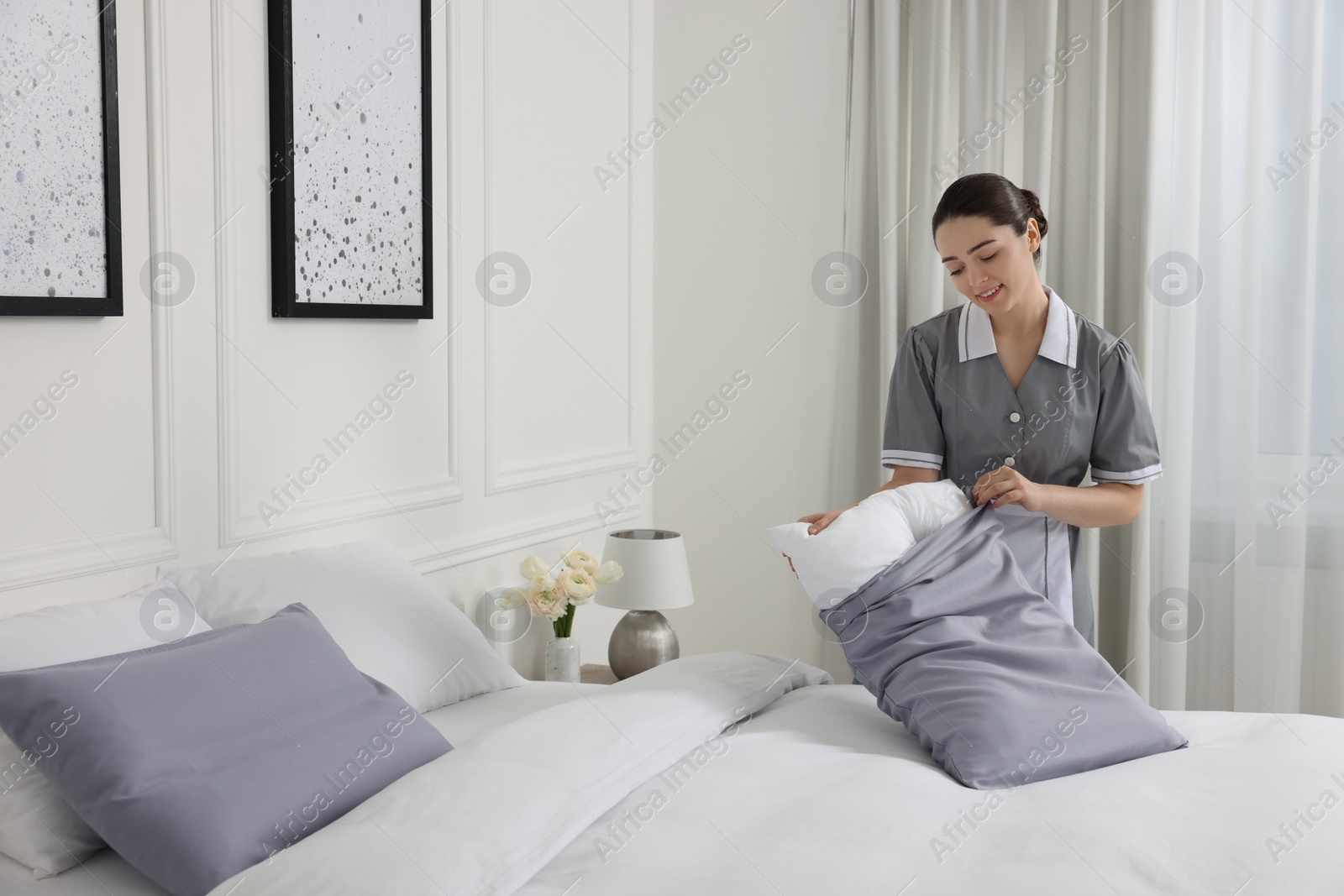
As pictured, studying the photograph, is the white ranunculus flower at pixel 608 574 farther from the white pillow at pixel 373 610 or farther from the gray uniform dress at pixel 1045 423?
the gray uniform dress at pixel 1045 423

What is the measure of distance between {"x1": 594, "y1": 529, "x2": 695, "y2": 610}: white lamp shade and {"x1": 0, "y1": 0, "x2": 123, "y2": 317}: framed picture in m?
1.26

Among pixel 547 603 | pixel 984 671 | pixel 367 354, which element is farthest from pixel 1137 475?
pixel 367 354

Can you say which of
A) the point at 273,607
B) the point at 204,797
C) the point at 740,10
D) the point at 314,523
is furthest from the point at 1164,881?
the point at 740,10

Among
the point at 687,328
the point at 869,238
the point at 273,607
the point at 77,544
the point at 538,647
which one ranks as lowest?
the point at 538,647

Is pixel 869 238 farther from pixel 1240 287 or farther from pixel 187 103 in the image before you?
pixel 187 103

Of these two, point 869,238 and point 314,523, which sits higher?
point 869,238

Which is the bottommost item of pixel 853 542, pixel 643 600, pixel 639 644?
pixel 639 644

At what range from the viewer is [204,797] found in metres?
1.25

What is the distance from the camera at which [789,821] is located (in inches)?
51.8

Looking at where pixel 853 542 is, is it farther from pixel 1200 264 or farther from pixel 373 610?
pixel 1200 264

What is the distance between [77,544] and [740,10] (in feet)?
8.25

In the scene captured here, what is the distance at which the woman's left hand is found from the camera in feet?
6.48

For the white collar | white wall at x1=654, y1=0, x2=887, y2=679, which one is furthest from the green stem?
the white collar

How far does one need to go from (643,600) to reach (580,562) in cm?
18
